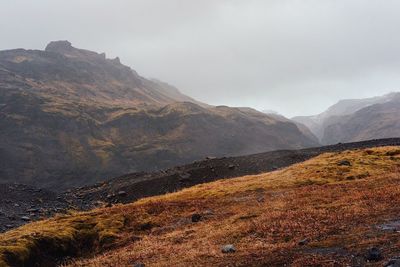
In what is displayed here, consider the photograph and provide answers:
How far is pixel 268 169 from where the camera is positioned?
75.6 meters

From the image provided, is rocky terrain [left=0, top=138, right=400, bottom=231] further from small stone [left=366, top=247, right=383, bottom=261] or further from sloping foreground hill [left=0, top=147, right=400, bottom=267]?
small stone [left=366, top=247, right=383, bottom=261]

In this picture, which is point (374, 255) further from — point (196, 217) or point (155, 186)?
point (155, 186)

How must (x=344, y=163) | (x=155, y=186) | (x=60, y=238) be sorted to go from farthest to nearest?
1. (x=155, y=186)
2. (x=344, y=163)
3. (x=60, y=238)

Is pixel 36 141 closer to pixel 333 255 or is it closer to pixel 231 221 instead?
pixel 231 221

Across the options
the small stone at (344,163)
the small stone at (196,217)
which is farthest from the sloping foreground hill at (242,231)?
the small stone at (344,163)

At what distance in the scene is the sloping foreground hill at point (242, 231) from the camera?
70.3ft

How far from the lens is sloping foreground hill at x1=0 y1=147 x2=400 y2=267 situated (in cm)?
2144

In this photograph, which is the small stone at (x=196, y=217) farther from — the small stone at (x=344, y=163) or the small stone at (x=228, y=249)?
the small stone at (x=344, y=163)

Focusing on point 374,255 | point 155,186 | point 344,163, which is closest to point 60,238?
point 374,255

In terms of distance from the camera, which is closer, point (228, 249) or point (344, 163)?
point (228, 249)

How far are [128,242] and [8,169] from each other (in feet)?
500

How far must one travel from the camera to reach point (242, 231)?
28578 mm

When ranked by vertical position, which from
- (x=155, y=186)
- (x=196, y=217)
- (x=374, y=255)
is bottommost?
(x=155, y=186)

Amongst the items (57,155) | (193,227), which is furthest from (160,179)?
(57,155)
